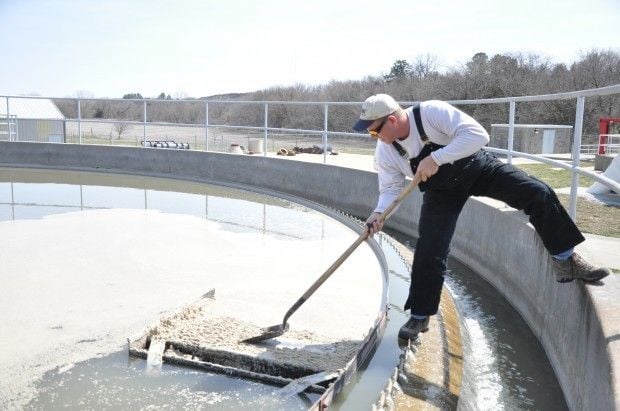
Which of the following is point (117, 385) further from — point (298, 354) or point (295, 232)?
point (295, 232)

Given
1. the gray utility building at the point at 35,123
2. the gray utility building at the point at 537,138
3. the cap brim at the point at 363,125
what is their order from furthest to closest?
the gray utility building at the point at 35,123 → the gray utility building at the point at 537,138 → the cap brim at the point at 363,125

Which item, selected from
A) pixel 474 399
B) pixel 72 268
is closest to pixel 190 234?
pixel 72 268

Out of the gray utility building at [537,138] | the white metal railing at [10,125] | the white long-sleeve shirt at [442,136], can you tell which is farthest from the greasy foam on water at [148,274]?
the gray utility building at [537,138]

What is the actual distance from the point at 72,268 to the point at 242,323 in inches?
83.1

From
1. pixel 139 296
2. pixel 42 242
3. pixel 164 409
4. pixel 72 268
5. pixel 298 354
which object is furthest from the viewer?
pixel 42 242

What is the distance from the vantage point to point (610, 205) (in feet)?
22.8

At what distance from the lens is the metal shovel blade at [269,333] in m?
3.41

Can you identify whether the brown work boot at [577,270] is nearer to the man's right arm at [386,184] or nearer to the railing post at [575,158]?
the railing post at [575,158]

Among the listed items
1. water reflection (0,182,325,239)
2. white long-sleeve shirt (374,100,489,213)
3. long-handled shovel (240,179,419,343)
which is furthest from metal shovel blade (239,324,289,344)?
water reflection (0,182,325,239)

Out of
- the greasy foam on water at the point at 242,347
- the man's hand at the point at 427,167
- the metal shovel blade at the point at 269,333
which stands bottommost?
the greasy foam on water at the point at 242,347

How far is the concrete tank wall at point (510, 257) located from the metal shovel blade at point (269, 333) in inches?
59.7

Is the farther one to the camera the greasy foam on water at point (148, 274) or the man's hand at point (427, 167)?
the greasy foam on water at point (148, 274)

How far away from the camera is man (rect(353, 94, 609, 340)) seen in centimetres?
282

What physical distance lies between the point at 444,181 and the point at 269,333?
1.30 metres
